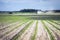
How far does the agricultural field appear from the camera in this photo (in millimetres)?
2230

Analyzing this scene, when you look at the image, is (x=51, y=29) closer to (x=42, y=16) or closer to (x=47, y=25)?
(x=47, y=25)

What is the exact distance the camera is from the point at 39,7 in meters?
2.36

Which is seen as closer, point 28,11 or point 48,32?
point 48,32

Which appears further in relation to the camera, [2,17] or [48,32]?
[2,17]

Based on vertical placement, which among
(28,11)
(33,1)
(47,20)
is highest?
(33,1)

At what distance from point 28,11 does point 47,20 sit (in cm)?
42

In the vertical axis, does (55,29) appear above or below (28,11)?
below

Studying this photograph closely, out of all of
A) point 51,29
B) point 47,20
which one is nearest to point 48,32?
point 51,29

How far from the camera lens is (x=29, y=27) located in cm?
233

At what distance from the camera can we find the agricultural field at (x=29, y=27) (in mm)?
2230

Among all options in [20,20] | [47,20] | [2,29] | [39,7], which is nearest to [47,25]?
[47,20]

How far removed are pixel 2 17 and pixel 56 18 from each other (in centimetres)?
110

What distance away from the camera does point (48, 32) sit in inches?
88.7

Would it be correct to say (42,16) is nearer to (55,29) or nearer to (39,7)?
(39,7)
